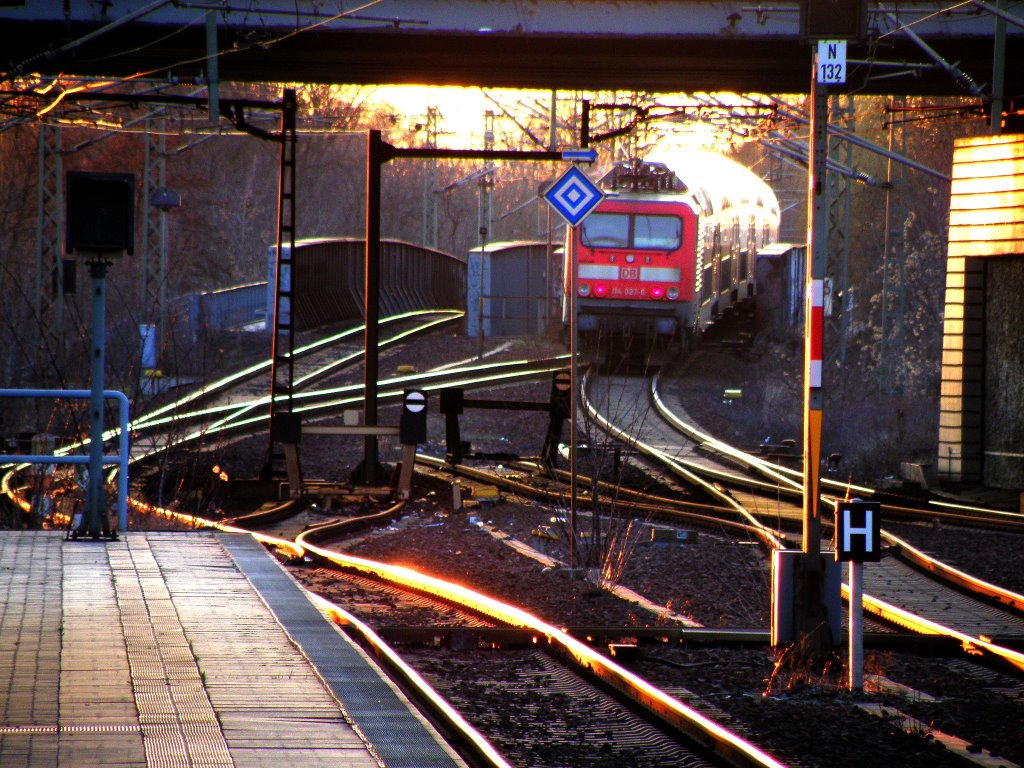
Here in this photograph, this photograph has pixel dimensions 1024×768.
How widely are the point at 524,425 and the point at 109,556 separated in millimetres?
15352

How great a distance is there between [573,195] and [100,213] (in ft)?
15.1

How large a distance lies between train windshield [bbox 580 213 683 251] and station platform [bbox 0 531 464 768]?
18.5 meters

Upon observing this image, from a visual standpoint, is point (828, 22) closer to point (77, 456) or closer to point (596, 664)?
point (596, 664)

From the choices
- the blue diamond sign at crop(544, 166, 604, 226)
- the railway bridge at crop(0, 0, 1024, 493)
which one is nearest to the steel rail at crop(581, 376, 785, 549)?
the blue diamond sign at crop(544, 166, 604, 226)

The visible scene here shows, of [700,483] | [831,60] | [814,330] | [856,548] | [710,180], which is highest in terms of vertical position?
[710,180]

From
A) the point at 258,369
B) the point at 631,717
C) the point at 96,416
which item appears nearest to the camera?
the point at 631,717

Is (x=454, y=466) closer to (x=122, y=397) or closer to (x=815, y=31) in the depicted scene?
(x=122, y=397)

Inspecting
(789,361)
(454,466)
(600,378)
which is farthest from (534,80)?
(789,361)

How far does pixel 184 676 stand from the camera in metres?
6.20

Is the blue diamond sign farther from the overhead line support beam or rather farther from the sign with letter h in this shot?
the sign with letter h

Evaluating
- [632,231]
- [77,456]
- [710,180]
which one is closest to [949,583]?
[77,456]

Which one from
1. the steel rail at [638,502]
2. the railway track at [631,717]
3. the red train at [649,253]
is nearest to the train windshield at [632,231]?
the red train at [649,253]

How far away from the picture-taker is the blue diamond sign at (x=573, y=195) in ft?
41.0

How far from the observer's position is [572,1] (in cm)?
1748
